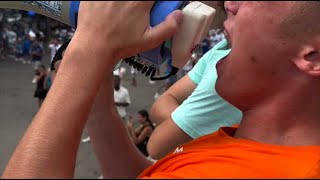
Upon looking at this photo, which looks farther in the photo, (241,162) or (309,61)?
(309,61)

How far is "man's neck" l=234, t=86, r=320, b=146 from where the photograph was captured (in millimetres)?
1181

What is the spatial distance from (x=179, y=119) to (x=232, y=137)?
594 mm

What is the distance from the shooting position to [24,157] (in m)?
0.91

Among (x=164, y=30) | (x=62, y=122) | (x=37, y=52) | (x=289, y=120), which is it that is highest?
(x=164, y=30)

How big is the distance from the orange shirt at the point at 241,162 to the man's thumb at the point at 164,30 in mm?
257

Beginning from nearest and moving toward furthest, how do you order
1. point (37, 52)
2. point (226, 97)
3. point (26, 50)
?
point (226, 97) → point (37, 52) → point (26, 50)

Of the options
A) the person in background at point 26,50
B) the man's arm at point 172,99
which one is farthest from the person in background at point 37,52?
the man's arm at point 172,99

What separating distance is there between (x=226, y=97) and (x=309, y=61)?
0.69 ft

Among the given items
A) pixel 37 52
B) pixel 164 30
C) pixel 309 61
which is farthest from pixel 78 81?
pixel 37 52

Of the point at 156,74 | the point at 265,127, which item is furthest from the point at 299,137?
the point at 156,74

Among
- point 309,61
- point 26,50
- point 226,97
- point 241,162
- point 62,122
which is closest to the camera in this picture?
point 62,122

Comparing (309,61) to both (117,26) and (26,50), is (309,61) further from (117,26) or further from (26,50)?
(26,50)

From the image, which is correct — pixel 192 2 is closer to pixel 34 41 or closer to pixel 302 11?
pixel 302 11

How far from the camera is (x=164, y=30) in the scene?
3.15ft
